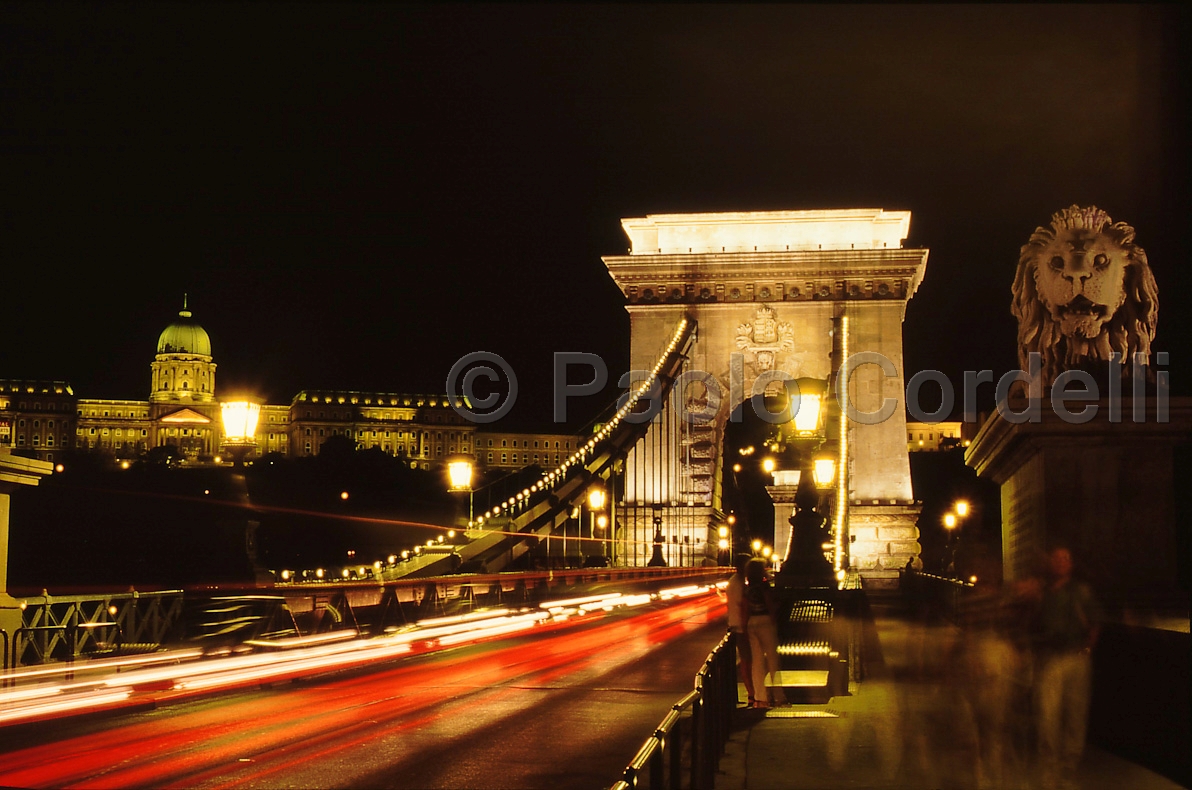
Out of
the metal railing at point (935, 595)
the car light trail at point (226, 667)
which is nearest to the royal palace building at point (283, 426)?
the metal railing at point (935, 595)

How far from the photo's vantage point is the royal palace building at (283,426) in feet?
575

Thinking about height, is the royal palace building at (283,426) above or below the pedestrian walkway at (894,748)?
above

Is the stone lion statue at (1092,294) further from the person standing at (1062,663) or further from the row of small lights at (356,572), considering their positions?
the row of small lights at (356,572)

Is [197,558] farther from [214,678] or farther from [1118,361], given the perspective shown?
[1118,361]

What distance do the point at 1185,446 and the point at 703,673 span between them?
2.90 metres

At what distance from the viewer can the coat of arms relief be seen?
50406mm

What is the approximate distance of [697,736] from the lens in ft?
24.0

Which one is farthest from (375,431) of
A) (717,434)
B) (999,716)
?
(999,716)

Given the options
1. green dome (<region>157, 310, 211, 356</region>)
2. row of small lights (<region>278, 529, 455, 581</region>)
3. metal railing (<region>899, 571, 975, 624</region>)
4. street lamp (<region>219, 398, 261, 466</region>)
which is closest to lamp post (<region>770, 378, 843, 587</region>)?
metal railing (<region>899, 571, 975, 624</region>)

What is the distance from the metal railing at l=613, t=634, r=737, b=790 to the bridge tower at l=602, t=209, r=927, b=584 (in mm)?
37415

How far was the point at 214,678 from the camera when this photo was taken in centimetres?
1442

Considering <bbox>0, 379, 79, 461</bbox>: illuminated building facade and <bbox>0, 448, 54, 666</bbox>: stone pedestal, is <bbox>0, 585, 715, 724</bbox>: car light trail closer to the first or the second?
<bbox>0, 448, 54, 666</bbox>: stone pedestal

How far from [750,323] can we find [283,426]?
138 metres

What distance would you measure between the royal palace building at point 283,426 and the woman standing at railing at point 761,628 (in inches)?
6140
